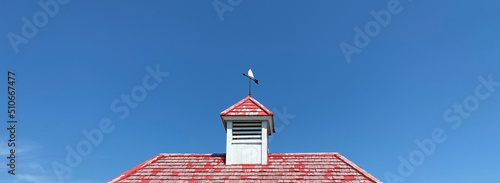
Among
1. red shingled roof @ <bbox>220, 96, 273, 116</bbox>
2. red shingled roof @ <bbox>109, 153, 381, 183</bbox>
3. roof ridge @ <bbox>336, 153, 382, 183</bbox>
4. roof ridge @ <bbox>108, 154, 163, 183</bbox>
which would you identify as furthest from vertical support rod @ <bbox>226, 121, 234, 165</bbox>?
roof ridge @ <bbox>336, 153, 382, 183</bbox>

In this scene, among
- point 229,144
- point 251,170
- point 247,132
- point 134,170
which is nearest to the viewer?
point 251,170

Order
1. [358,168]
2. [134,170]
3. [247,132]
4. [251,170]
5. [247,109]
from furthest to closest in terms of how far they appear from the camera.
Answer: [247,109], [247,132], [134,170], [251,170], [358,168]

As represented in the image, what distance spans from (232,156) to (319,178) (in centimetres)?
380

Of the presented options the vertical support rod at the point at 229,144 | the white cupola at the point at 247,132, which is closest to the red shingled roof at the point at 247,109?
the white cupola at the point at 247,132

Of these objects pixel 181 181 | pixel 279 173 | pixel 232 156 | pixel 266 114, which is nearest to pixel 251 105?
pixel 266 114

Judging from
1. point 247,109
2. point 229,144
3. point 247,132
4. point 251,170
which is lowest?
point 251,170

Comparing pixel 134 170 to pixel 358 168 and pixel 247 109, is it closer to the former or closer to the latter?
pixel 247 109

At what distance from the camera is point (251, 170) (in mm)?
15445

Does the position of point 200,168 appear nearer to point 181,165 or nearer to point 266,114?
point 181,165

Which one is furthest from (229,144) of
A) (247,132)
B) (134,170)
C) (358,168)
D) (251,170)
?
(358,168)

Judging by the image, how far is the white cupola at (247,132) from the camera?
53.3 feet

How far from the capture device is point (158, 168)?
15852 millimetres

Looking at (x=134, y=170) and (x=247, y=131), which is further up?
(x=247, y=131)

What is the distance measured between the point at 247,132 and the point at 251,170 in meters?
1.99
